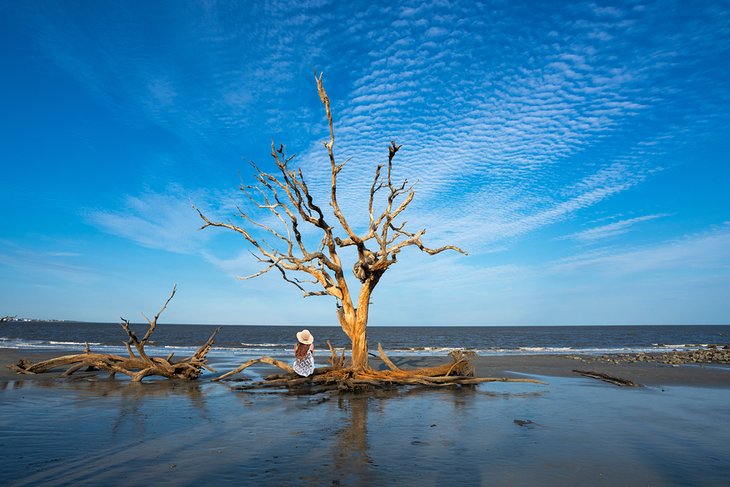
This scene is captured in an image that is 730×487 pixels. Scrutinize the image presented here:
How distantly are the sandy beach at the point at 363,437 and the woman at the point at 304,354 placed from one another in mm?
1090

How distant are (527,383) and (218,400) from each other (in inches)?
407

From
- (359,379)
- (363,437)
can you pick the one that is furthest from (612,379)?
(363,437)

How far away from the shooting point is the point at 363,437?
27.1 feet

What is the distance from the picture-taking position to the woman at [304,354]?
46.2ft

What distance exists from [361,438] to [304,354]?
20.6 feet

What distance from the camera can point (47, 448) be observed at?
24.3ft

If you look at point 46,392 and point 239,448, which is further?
point 46,392

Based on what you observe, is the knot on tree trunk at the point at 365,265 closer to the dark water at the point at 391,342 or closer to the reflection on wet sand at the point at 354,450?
the reflection on wet sand at the point at 354,450

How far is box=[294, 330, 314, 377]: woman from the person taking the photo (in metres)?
Result: 14.1

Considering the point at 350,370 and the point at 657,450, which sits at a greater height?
the point at 350,370

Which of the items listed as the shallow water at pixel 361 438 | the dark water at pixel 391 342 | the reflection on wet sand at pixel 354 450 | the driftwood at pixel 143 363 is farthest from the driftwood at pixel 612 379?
the dark water at pixel 391 342

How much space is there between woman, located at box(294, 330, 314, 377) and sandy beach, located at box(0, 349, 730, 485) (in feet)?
3.58

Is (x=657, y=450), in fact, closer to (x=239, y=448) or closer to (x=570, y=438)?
(x=570, y=438)

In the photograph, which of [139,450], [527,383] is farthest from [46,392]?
[527,383]
